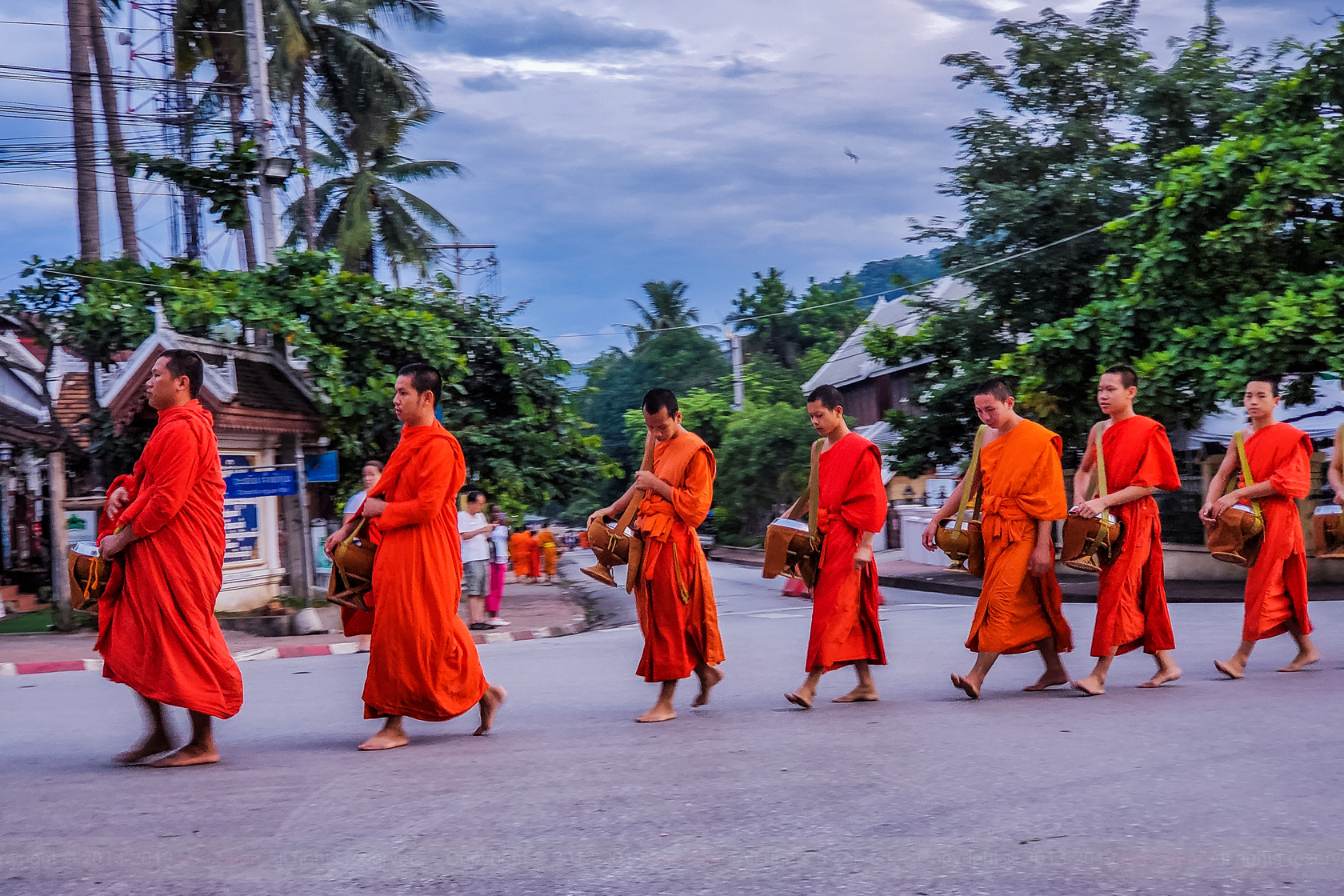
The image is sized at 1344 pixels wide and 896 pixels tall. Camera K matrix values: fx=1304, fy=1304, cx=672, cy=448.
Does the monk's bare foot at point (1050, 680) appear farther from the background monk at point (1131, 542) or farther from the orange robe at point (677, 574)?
the orange robe at point (677, 574)

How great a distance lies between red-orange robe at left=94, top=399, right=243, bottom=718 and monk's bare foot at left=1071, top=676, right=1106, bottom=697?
4423mm

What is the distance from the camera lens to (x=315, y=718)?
24.6 feet

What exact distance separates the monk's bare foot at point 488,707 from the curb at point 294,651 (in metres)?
4.03

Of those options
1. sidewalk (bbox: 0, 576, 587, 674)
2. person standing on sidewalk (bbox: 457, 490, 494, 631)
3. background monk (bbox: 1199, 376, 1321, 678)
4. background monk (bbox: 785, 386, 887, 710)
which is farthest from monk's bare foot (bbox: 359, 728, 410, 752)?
person standing on sidewalk (bbox: 457, 490, 494, 631)

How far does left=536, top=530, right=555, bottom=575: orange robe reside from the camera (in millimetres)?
29297

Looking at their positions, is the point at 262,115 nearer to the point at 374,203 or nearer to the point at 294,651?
the point at 294,651

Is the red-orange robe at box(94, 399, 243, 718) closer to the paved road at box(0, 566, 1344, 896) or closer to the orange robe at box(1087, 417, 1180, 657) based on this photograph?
the paved road at box(0, 566, 1344, 896)

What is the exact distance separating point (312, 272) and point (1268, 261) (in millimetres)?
11979

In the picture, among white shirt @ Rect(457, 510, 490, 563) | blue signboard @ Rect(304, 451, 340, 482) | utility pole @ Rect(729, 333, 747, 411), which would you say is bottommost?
white shirt @ Rect(457, 510, 490, 563)

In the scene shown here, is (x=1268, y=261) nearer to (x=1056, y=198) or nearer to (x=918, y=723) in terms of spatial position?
(x=1056, y=198)

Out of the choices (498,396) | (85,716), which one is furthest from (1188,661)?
(498,396)

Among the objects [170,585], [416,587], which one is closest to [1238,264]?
[416,587]

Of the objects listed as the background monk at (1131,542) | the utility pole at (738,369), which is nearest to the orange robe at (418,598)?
the background monk at (1131,542)

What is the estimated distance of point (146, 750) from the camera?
19.2ft
